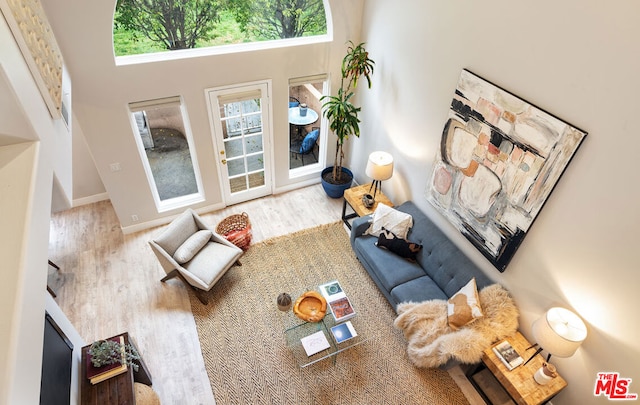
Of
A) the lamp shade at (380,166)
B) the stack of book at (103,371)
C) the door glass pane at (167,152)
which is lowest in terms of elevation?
the door glass pane at (167,152)

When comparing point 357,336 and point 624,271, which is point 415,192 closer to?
point 357,336

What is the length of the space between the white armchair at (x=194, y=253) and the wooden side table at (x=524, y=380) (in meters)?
2.95

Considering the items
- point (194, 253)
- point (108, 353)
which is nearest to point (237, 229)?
point (194, 253)

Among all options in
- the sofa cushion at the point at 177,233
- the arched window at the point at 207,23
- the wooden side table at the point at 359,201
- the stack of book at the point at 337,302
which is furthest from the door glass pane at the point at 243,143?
the stack of book at the point at 337,302

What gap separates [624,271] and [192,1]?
4.77 m

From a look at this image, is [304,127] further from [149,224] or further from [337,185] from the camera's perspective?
[149,224]

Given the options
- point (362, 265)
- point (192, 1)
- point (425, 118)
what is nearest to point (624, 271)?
point (425, 118)

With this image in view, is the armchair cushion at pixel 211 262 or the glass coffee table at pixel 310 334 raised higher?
the armchair cushion at pixel 211 262

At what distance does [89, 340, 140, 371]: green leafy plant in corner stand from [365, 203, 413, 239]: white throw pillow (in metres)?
2.91

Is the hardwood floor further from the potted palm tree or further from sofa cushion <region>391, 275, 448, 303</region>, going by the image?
Result: sofa cushion <region>391, 275, 448, 303</region>

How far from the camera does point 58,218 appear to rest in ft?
17.6

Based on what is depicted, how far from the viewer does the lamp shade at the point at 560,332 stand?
2859 millimetres

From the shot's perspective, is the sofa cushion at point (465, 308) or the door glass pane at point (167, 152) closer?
A: the sofa cushion at point (465, 308)

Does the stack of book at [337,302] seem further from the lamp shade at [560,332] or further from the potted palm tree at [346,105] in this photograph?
the potted palm tree at [346,105]
